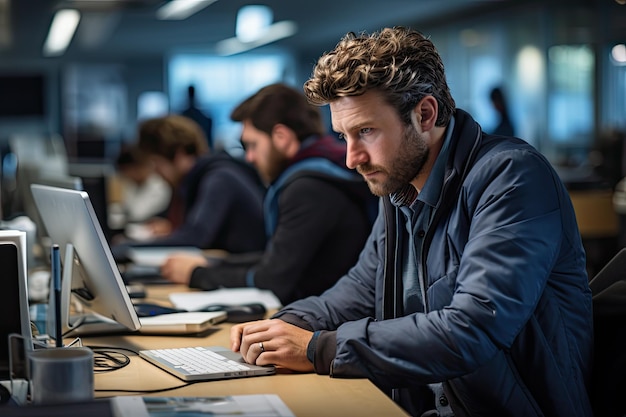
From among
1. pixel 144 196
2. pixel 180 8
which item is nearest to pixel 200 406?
pixel 144 196

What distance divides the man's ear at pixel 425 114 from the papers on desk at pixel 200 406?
67cm

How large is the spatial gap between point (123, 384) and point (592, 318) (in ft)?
2.99

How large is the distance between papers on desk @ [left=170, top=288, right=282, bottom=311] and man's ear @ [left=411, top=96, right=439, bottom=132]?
91cm

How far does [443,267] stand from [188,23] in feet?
42.5

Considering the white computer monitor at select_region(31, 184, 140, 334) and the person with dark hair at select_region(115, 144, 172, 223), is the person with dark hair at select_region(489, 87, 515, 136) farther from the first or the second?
the white computer monitor at select_region(31, 184, 140, 334)

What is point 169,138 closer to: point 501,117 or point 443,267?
point 443,267

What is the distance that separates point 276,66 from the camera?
740 inches

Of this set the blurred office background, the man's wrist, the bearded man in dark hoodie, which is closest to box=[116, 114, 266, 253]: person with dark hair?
the blurred office background

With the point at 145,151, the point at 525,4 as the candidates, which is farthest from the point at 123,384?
the point at 525,4

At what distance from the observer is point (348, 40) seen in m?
1.97

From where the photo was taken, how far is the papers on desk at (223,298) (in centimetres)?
265

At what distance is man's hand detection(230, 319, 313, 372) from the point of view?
69.6 inches

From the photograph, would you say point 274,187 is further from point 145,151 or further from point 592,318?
point 145,151

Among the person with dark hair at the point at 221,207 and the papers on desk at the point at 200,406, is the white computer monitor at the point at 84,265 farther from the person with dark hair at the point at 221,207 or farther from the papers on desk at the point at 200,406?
the person with dark hair at the point at 221,207
